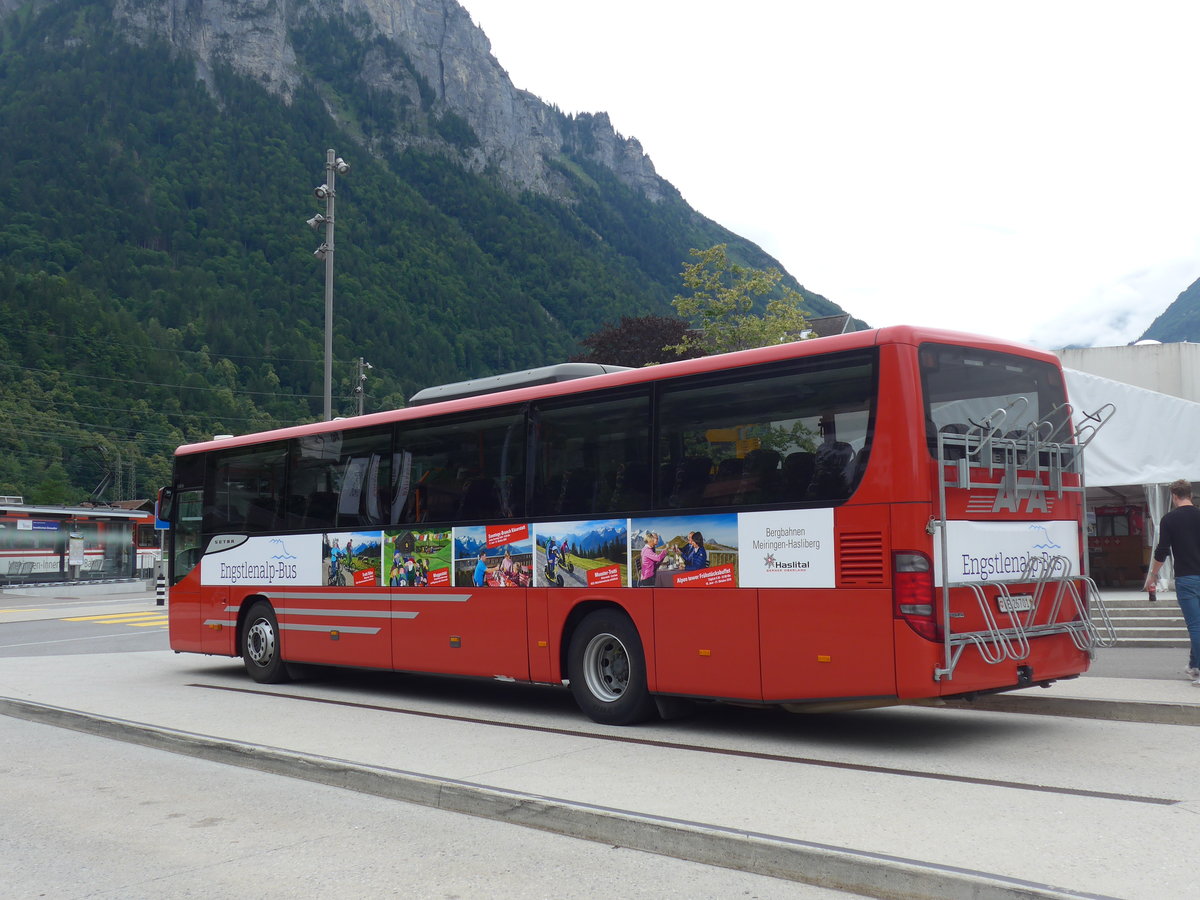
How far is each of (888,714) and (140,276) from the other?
12642cm

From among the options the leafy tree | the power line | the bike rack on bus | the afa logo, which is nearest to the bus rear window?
the bike rack on bus

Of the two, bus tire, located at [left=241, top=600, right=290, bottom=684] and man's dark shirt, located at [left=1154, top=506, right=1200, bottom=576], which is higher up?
man's dark shirt, located at [left=1154, top=506, right=1200, bottom=576]

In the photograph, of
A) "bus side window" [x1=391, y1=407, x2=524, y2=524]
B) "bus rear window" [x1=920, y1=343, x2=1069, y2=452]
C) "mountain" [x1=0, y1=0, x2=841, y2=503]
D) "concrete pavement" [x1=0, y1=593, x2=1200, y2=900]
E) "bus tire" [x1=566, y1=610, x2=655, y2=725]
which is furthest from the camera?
"mountain" [x1=0, y1=0, x2=841, y2=503]

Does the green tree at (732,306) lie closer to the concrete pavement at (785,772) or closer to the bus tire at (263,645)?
the bus tire at (263,645)

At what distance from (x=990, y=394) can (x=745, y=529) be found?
2186 mm

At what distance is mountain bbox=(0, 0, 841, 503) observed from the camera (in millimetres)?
96562

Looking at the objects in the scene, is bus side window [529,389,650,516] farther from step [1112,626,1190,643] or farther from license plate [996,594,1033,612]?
step [1112,626,1190,643]

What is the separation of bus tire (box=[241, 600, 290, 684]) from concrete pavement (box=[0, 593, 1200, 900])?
0.93m

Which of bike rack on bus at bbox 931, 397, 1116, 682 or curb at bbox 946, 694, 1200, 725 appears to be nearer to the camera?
bike rack on bus at bbox 931, 397, 1116, 682

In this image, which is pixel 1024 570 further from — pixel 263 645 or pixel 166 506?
pixel 166 506

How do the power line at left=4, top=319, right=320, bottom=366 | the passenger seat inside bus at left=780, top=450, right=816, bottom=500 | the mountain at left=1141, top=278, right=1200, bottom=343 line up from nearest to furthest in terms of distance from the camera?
the passenger seat inside bus at left=780, top=450, right=816, bottom=500
the power line at left=4, top=319, right=320, bottom=366
the mountain at left=1141, top=278, right=1200, bottom=343

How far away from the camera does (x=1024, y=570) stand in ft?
28.6

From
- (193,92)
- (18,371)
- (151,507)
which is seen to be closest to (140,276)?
(18,371)

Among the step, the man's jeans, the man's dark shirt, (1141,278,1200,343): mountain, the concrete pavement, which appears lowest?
the concrete pavement
